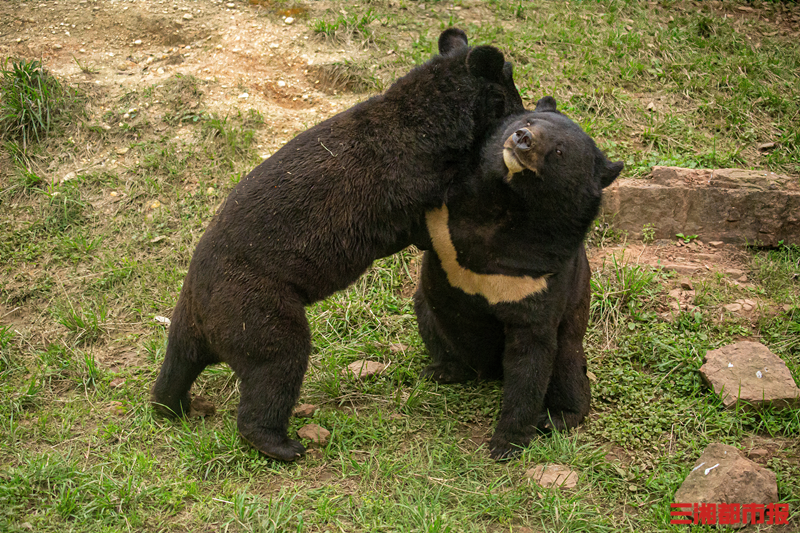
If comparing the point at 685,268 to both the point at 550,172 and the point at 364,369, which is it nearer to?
the point at 550,172

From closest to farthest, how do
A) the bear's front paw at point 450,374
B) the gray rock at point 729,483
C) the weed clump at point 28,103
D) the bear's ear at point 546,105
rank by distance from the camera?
the gray rock at point 729,483
the bear's ear at point 546,105
the bear's front paw at point 450,374
the weed clump at point 28,103

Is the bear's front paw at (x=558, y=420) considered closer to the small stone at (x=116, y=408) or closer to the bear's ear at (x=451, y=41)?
the bear's ear at (x=451, y=41)

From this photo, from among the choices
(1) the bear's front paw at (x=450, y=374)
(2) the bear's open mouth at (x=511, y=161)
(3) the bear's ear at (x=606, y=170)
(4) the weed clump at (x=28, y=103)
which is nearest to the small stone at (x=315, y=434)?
(1) the bear's front paw at (x=450, y=374)

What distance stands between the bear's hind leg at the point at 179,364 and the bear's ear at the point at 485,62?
213 centimetres

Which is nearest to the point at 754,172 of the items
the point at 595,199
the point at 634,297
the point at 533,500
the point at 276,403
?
the point at 634,297

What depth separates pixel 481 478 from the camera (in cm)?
383

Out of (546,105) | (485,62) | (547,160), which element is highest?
(485,62)

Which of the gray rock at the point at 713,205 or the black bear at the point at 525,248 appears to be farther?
the gray rock at the point at 713,205

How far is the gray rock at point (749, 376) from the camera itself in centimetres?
422

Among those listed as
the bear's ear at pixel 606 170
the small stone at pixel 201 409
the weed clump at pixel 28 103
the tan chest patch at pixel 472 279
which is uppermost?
the bear's ear at pixel 606 170

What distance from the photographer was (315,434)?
4.08 metres

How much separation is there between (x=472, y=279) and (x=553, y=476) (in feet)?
3.88

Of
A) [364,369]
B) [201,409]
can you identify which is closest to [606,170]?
[364,369]

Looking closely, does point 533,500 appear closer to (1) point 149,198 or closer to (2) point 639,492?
(2) point 639,492
